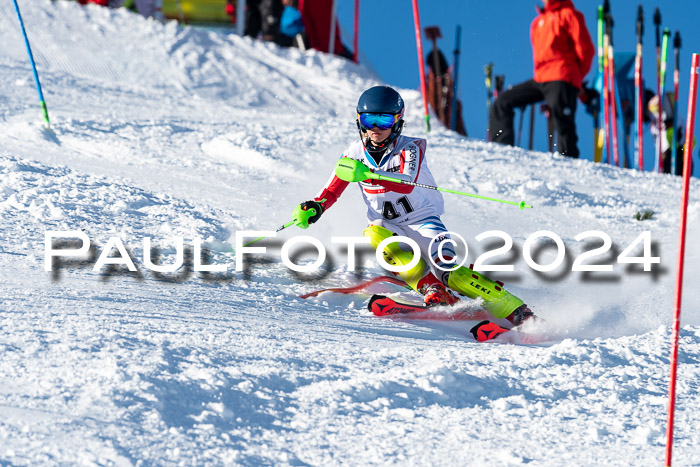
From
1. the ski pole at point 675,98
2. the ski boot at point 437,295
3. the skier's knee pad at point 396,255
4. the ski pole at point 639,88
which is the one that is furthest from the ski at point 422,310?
the ski pole at point 639,88

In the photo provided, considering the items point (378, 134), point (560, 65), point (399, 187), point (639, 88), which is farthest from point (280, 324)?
point (639, 88)

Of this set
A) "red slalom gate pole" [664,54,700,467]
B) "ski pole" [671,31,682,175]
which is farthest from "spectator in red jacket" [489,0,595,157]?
"red slalom gate pole" [664,54,700,467]

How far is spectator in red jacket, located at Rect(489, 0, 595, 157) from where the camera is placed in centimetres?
843

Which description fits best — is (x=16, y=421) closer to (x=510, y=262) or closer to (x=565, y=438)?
(x=565, y=438)

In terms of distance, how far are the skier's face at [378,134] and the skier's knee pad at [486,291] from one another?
79 cm

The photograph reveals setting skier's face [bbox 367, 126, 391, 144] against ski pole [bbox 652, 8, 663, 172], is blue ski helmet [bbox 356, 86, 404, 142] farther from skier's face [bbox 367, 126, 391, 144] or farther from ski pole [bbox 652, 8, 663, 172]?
ski pole [bbox 652, 8, 663, 172]

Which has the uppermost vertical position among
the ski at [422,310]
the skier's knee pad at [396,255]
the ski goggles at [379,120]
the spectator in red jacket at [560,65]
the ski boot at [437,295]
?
the spectator in red jacket at [560,65]

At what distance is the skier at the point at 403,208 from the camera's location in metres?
4.30

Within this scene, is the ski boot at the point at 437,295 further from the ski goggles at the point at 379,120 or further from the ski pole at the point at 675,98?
the ski pole at the point at 675,98

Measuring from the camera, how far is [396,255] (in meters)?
4.48

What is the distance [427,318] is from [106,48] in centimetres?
815

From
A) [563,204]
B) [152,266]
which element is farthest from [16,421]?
[563,204]

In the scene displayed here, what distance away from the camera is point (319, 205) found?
4.47 m

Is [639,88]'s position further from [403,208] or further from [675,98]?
[403,208]
